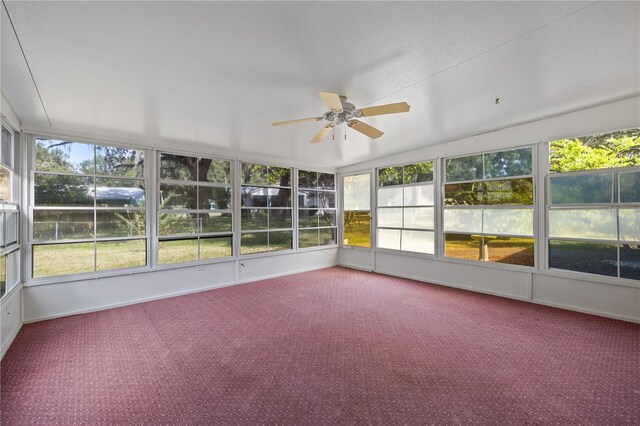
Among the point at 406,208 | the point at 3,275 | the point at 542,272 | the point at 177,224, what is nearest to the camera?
the point at 3,275

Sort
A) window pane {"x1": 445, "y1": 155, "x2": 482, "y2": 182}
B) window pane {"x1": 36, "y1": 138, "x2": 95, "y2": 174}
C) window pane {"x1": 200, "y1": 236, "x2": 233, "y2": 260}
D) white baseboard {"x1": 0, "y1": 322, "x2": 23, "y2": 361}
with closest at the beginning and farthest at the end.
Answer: white baseboard {"x1": 0, "y1": 322, "x2": 23, "y2": 361} → window pane {"x1": 36, "y1": 138, "x2": 95, "y2": 174} → window pane {"x1": 445, "y1": 155, "x2": 482, "y2": 182} → window pane {"x1": 200, "y1": 236, "x2": 233, "y2": 260}

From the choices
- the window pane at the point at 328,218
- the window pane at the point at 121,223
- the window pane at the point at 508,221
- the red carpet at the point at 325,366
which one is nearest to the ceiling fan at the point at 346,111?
the red carpet at the point at 325,366

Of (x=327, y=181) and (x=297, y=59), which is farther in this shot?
(x=327, y=181)

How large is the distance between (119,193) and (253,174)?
7.50 feet

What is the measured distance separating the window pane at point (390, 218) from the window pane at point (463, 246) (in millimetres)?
1056

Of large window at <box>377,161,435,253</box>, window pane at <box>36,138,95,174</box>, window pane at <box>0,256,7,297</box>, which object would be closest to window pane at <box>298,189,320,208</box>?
large window at <box>377,161,435,253</box>

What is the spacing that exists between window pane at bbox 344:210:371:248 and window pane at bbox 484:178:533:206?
2.60 m

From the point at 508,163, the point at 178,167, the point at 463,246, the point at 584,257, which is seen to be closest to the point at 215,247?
the point at 178,167

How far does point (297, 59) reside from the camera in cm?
230

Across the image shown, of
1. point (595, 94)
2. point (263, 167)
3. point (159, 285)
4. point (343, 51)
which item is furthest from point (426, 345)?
point (263, 167)

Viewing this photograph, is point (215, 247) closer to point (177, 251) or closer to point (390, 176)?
point (177, 251)

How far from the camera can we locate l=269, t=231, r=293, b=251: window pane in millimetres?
5905

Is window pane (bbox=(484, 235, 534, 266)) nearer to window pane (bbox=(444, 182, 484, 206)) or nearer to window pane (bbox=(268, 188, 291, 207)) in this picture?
window pane (bbox=(444, 182, 484, 206))

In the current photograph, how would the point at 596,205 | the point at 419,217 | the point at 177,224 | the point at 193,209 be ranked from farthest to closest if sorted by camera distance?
the point at 419,217, the point at 193,209, the point at 177,224, the point at 596,205
